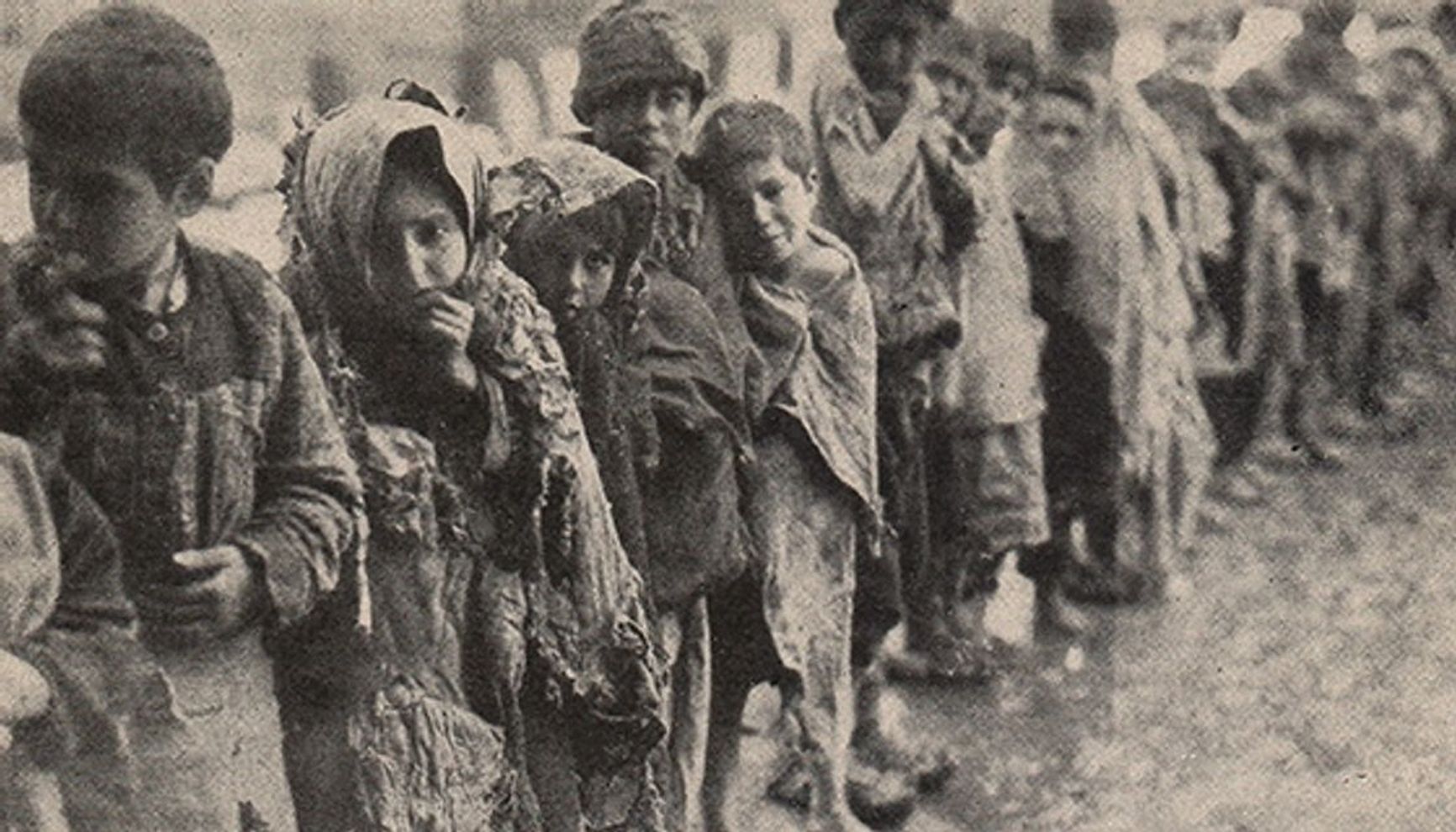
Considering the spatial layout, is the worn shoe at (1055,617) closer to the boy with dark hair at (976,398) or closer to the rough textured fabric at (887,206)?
the boy with dark hair at (976,398)

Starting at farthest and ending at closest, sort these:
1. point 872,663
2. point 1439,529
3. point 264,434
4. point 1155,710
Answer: point 1439,529 < point 1155,710 < point 872,663 < point 264,434

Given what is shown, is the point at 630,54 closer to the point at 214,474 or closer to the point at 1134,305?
the point at 214,474

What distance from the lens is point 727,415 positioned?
7.46 meters

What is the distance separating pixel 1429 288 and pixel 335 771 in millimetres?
4506

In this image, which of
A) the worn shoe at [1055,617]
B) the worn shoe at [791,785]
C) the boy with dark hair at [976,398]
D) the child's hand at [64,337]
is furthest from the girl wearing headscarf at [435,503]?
the worn shoe at [1055,617]

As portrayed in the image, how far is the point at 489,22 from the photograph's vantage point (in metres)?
7.21

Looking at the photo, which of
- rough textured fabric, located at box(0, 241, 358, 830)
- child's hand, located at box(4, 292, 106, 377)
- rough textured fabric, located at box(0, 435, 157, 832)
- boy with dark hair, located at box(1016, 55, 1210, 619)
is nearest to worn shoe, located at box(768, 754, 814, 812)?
boy with dark hair, located at box(1016, 55, 1210, 619)

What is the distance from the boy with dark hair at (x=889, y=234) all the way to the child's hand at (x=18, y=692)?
9.75ft

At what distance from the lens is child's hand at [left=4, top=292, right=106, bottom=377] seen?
5676mm

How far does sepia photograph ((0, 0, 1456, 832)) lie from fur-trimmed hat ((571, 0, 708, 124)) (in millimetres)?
10

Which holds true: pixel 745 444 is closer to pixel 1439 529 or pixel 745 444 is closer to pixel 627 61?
pixel 627 61

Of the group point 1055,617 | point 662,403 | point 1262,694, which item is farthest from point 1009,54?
point 662,403

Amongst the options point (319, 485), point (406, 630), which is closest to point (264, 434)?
point (319, 485)

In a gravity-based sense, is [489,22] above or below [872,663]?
above
